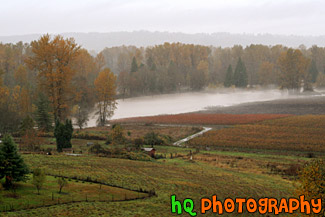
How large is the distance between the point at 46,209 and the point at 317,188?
49.0 ft

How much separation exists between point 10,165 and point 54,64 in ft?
124

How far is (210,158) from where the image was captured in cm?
3972

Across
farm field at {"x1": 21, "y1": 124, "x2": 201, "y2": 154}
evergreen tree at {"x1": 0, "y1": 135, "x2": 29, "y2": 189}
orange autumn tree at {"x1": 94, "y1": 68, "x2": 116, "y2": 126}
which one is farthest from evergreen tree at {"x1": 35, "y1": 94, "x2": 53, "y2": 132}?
evergreen tree at {"x1": 0, "y1": 135, "x2": 29, "y2": 189}

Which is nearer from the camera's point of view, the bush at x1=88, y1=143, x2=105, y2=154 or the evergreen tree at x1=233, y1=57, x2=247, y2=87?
the bush at x1=88, y1=143, x2=105, y2=154

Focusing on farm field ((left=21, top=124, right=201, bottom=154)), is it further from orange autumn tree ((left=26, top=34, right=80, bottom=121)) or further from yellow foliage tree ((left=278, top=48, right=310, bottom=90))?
yellow foliage tree ((left=278, top=48, right=310, bottom=90))

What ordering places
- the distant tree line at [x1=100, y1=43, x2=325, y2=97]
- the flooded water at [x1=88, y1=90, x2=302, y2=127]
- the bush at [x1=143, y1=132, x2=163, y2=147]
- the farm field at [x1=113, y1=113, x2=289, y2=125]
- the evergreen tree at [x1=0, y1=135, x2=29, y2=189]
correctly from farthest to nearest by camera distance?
the distant tree line at [x1=100, y1=43, x2=325, y2=97]
the flooded water at [x1=88, y1=90, x2=302, y2=127]
the farm field at [x1=113, y1=113, x2=289, y2=125]
the bush at [x1=143, y1=132, x2=163, y2=147]
the evergreen tree at [x1=0, y1=135, x2=29, y2=189]

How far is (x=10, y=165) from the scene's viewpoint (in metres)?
22.6

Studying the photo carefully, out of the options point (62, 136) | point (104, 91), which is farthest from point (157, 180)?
point (104, 91)

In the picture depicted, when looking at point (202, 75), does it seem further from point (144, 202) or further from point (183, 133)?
point (144, 202)

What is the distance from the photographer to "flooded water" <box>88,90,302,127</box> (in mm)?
91438

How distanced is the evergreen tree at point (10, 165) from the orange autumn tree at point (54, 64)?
35.2 metres

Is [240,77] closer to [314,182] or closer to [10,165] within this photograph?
[314,182]

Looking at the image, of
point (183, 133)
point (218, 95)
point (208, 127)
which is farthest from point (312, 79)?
point (183, 133)

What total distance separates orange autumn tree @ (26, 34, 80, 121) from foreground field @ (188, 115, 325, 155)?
78.3ft
